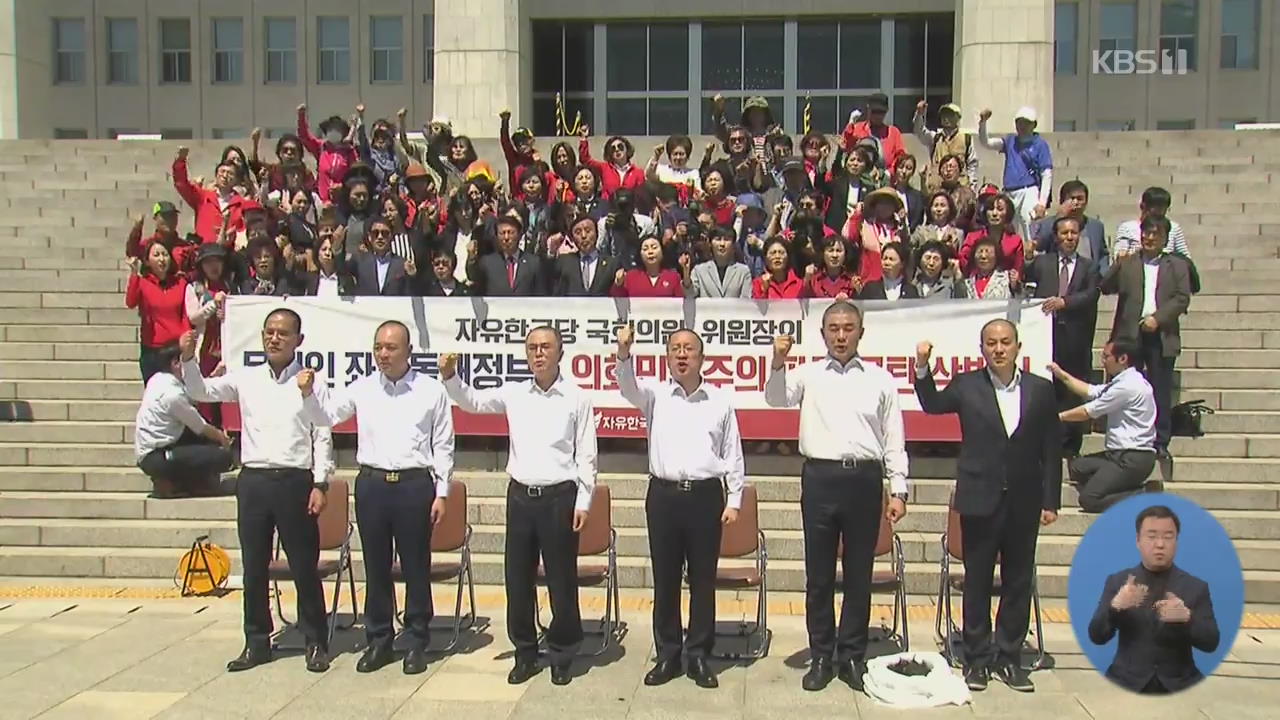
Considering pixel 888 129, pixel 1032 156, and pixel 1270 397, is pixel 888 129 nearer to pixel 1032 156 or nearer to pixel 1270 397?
pixel 1032 156

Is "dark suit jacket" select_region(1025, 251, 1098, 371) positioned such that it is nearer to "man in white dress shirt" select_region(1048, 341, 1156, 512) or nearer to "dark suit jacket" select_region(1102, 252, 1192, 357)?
"dark suit jacket" select_region(1102, 252, 1192, 357)

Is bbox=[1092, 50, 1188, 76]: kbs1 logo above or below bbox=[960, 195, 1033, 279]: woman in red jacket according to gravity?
above

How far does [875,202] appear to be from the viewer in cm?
973

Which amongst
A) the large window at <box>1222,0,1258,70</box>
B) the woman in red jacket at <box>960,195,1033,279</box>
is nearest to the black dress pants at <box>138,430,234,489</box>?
the woman in red jacket at <box>960,195,1033,279</box>

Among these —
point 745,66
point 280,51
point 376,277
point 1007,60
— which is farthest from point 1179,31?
point 376,277

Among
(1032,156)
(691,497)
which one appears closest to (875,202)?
(1032,156)

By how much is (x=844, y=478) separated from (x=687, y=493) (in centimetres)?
87

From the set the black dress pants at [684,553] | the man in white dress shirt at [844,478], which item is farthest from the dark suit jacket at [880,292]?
the black dress pants at [684,553]

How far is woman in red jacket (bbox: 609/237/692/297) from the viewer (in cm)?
909

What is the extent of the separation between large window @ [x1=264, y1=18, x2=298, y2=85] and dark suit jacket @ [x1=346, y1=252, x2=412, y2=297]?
2530 centimetres

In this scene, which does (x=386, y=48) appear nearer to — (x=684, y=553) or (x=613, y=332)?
(x=613, y=332)

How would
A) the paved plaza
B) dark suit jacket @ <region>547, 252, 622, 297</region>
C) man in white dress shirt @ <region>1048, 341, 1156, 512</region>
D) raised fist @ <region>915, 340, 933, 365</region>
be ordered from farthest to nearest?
dark suit jacket @ <region>547, 252, 622, 297</region>, man in white dress shirt @ <region>1048, 341, 1156, 512</region>, raised fist @ <region>915, 340, 933, 365</region>, the paved plaza

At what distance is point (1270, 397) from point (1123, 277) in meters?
2.08

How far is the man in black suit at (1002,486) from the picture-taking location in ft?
19.6
